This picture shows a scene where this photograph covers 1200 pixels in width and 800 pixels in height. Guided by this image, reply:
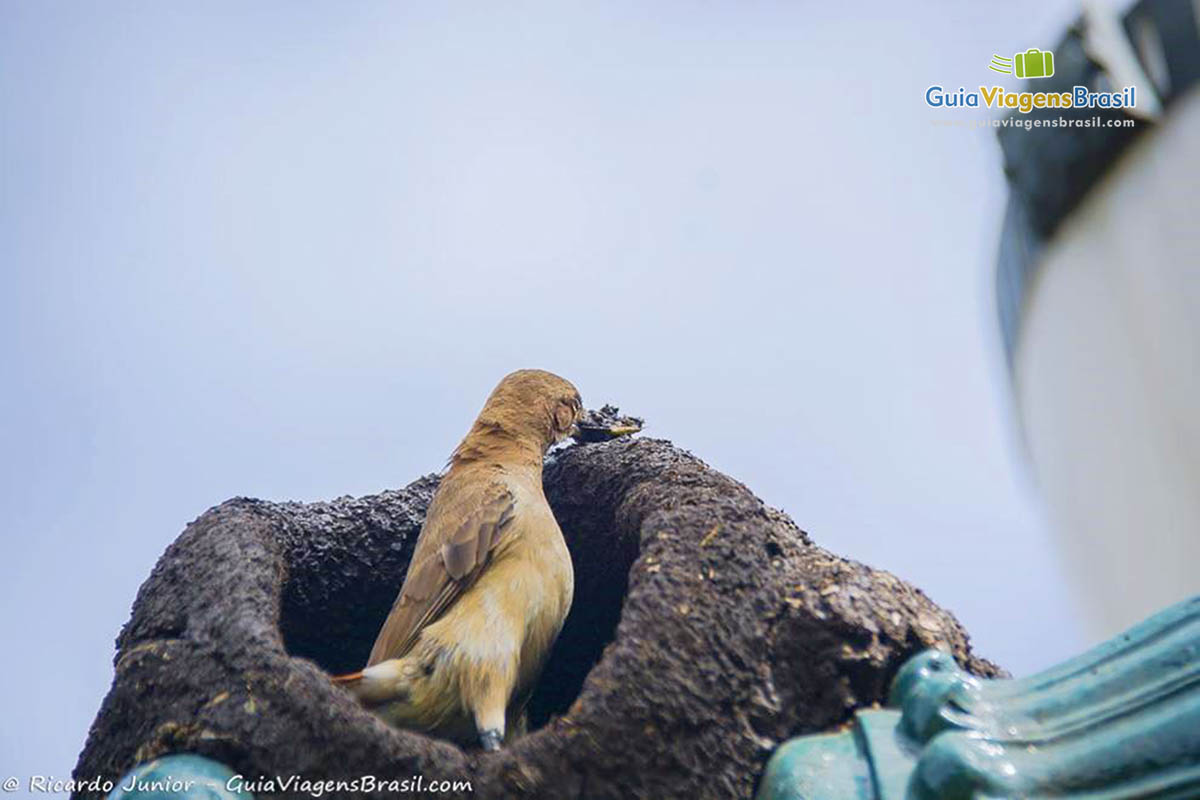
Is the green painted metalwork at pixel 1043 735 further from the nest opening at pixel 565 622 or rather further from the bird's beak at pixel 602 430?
the bird's beak at pixel 602 430

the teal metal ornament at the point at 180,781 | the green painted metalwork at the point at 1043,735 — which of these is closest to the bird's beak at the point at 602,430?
the green painted metalwork at the point at 1043,735

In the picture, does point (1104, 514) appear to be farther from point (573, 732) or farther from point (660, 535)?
point (573, 732)

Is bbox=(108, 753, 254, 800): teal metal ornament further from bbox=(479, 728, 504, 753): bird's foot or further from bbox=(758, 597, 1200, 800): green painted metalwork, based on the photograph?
bbox=(758, 597, 1200, 800): green painted metalwork

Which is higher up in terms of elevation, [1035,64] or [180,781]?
[1035,64]

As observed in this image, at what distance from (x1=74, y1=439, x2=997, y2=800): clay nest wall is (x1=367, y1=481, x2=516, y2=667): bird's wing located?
38 cm

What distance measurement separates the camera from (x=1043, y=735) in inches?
114

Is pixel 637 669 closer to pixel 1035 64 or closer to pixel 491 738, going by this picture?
pixel 491 738

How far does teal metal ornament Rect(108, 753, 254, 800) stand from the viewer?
10.3 ft

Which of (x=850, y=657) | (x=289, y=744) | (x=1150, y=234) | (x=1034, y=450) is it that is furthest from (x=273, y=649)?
(x=1150, y=234)

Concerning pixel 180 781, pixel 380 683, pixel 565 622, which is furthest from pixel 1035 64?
pixel 180 781

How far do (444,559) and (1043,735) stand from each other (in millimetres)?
2017

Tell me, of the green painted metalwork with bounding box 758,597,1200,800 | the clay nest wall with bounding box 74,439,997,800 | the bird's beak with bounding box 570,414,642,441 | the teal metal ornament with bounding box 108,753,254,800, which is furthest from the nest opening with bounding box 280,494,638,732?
the green painted metalwork with bounding box 758,597,1200,800

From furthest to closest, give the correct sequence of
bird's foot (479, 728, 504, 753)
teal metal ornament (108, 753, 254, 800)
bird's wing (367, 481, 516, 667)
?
Answer: bird's wing (367, 481, 516, 667)
bird's foot (479, 728, 504, 753)
teal metal ornament (108, 753, 254, 800)

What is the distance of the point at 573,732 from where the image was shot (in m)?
3.25
